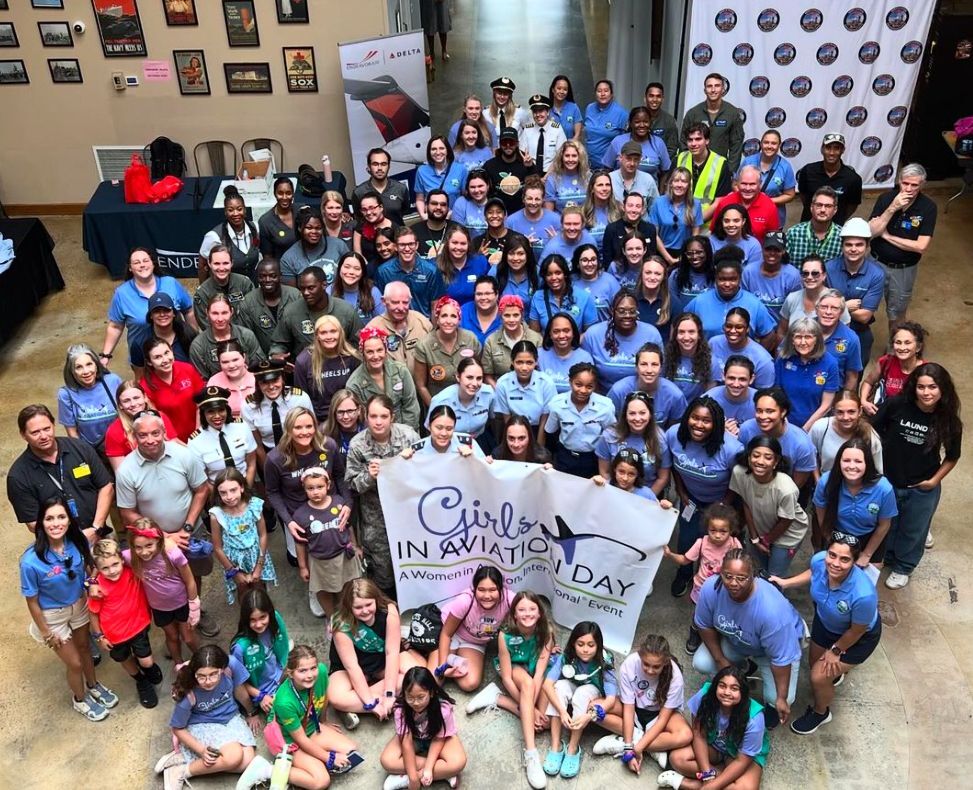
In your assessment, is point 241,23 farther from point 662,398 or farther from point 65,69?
point 662,398

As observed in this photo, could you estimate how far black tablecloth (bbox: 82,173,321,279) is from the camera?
10.7 metres

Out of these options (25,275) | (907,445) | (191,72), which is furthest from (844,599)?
(191,72)

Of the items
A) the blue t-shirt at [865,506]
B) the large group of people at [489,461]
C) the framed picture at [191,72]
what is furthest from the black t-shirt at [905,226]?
the framed picture at [191,72]

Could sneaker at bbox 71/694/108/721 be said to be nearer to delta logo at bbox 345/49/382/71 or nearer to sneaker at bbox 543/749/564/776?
sneaker at bbox 543/749/564/776

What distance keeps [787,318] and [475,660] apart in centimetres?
344

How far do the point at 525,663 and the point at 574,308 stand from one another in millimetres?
2707

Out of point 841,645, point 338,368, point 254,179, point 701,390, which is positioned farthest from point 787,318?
point 254,179

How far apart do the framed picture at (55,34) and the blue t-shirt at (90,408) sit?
6.80 meters

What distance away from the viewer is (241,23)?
37.0 ft

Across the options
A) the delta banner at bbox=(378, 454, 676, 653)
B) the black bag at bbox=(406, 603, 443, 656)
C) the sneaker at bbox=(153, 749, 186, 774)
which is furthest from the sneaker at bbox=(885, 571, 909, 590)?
the sneaker at bbox=(153, 749, 186, 774)

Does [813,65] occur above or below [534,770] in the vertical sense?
above

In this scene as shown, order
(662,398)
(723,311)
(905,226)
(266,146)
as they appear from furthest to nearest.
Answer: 1. (266,146)
2. (905,226)
3. (723,311)
4. (662,398)

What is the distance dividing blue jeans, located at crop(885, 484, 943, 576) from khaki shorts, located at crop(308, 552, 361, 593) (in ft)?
11.6

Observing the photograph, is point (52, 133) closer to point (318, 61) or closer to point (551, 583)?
point (318, 61)
